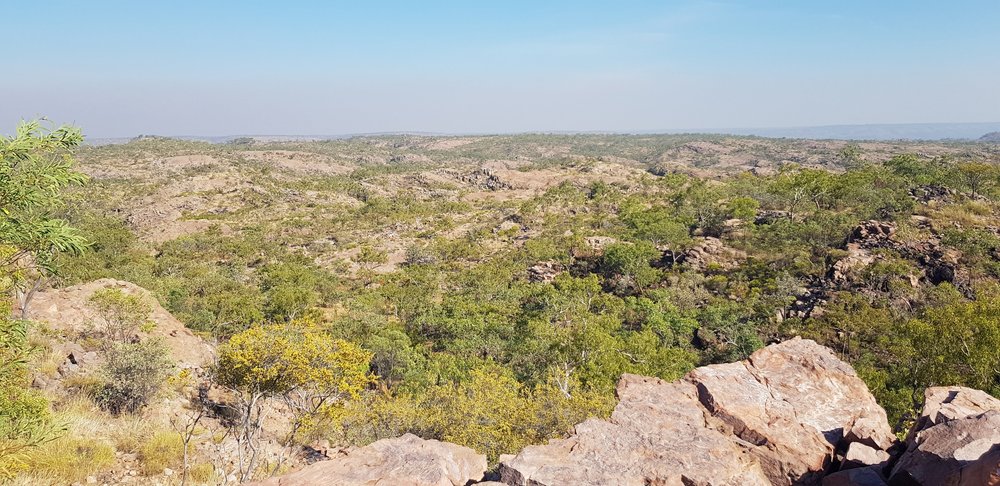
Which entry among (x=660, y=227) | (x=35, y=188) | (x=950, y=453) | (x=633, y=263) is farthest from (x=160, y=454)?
(x=660, y=227)

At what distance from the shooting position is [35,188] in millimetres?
7844

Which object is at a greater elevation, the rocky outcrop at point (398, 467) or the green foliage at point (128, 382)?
the rocky outcrop at point (398, 467)

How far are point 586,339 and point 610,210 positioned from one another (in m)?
81.7

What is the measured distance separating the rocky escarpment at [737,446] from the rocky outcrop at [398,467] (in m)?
0.02

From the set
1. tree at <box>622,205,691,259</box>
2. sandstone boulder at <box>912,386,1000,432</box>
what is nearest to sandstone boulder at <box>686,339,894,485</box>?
sandstone boulder at <box>912,386,1000,432</box>

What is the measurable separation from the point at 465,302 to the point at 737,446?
42596 mm

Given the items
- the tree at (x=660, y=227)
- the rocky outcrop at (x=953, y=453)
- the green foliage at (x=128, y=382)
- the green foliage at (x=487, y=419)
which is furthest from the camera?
the tree at (x=660, y=227)

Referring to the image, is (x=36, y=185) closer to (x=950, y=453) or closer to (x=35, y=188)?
(x=35, y=188)

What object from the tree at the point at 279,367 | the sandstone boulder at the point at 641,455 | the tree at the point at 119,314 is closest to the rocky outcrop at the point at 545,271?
the tree at the point at 119,314

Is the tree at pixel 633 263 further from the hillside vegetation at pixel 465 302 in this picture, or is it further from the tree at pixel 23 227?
the tree at pixel 23 227

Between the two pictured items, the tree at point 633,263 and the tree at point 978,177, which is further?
the tree at point 978,177

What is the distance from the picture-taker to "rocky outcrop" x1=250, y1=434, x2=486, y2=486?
842cm

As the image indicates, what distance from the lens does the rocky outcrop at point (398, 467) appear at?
8422 mm

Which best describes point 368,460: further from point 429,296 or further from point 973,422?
point 429,296
